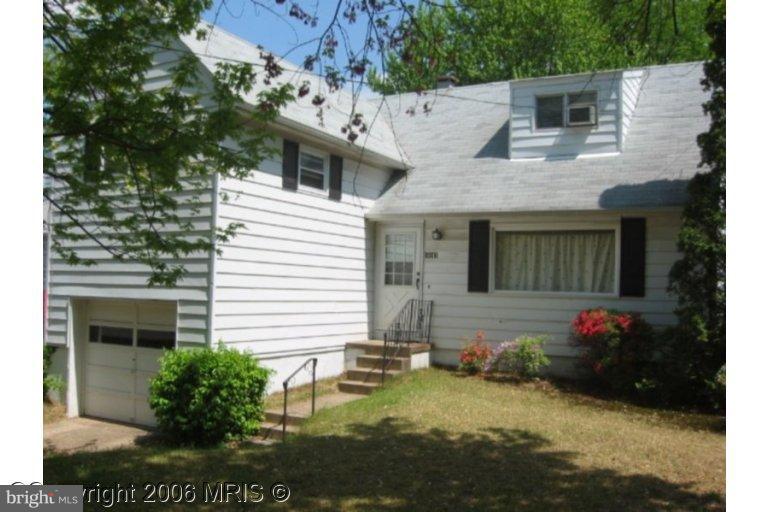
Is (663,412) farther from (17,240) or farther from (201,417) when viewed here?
(17,240)

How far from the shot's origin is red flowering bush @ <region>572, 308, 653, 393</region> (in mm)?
10250

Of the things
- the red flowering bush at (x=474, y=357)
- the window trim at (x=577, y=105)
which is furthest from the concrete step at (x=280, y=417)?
the window trim at (x=577, y=105)

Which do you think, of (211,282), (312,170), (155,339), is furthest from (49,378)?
(312,170)

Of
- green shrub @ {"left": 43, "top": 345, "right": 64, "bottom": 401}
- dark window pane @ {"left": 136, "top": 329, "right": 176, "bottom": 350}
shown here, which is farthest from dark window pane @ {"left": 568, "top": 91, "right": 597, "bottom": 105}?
green shrub @ {"left": 43, "top": 345, "right": 64, "bottom": 401}

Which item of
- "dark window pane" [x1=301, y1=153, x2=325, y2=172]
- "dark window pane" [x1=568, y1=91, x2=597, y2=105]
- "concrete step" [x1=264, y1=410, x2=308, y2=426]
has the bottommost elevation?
"concrete step" [x1=264, y1=410, x2=308, y2=426]

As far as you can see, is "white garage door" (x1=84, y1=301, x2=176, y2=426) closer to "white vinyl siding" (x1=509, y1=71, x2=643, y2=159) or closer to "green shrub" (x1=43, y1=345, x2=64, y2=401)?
"green shrub" (x1=43, y1=345, x2=64, y2=401)

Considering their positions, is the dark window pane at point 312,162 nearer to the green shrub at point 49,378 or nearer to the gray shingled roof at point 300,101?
the gray shingled roof at point 300,101

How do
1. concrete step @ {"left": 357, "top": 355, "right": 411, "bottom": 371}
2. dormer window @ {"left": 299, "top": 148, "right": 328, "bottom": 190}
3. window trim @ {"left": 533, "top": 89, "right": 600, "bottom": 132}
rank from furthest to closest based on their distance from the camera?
1. window trim @ {"left": 533, "top": 89, "right": 600, "bottom": 132}
2. concrete step @ {"left": 357, "top": 355, "right": 411, "bottom": 371}
3. dormer window @ {"left": 299, "top": 148, "right": 328, "bottom": 190}

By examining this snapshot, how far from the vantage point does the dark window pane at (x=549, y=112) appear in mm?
12754

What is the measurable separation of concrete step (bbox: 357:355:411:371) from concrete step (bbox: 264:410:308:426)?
224 cm

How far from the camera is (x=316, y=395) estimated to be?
35.7 ft

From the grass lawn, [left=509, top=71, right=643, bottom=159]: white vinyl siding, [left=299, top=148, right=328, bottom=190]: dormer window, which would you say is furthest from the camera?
[left=509, top=71, right=643, bottom=159]: white vinyl siding

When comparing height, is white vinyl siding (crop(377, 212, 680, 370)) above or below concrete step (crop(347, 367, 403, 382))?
above
